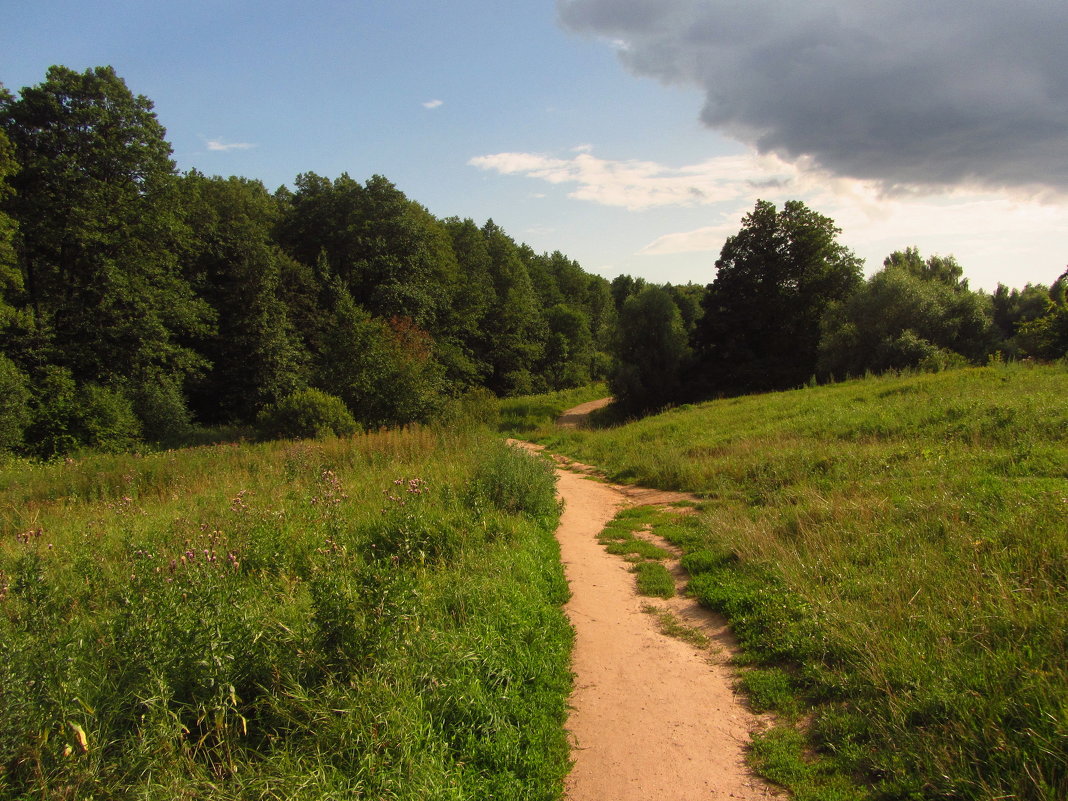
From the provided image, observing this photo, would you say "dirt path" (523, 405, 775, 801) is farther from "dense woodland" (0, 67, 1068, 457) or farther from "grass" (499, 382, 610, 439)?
"grass" (499, 382, 610, 439)

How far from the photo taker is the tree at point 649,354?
103 feet

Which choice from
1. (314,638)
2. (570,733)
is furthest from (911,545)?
(314,638)

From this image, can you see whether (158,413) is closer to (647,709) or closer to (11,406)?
(11,406)

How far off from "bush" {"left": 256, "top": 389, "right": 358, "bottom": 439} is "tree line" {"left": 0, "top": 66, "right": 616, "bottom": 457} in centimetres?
6

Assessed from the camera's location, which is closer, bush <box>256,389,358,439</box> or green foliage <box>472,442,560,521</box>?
green foliage <box>472,442,560,521</box>

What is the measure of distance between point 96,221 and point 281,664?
88.1 feet

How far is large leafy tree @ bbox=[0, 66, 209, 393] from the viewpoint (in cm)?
2223

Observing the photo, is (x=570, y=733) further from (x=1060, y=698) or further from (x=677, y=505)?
(x=677, y=505)

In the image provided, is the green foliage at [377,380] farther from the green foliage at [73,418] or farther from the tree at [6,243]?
the tree at [6,243]

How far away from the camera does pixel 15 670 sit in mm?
3102

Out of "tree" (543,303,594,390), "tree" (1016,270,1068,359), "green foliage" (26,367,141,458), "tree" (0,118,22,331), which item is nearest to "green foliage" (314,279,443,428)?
"green foliage" (26,367,141,458)

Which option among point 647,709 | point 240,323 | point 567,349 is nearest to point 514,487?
point 647,709

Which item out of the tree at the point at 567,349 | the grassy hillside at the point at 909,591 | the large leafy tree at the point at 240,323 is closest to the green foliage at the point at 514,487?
the grassy hillside at the point at 909,591

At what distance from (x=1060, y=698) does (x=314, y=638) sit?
4.62 m
